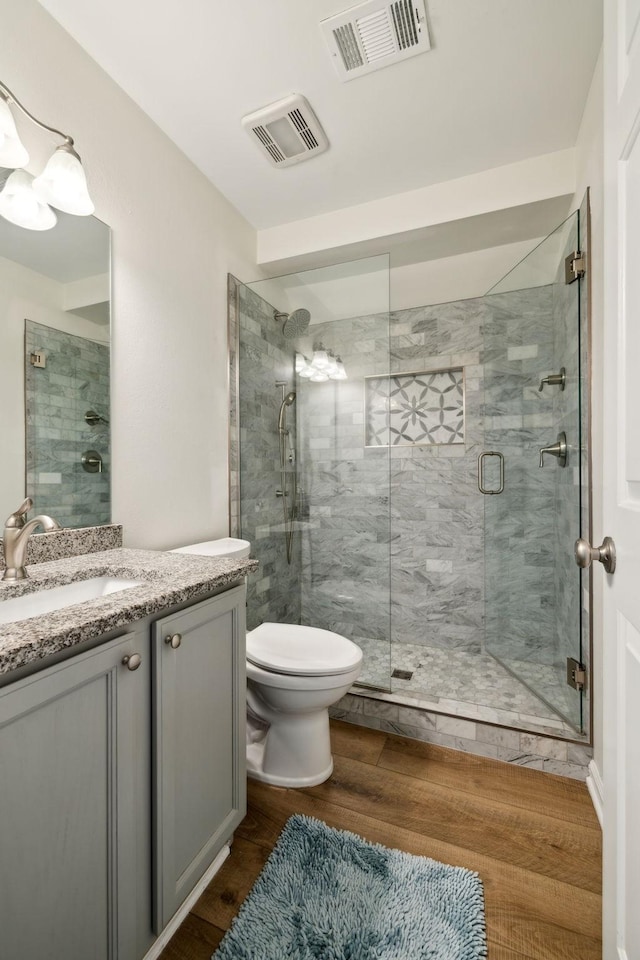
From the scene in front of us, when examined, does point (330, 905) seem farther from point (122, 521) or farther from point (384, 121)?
point (384, 121)

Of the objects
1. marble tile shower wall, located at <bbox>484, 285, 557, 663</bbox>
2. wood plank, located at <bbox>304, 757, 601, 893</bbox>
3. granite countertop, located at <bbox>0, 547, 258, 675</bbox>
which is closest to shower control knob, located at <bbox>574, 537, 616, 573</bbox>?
granite countertop, located at <bbox>0, 547, 258, 675</bbox>

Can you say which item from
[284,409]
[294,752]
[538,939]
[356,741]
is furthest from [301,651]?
[284,409]

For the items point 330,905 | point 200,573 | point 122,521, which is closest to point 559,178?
point 200,573

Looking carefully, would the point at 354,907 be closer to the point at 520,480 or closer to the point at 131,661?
the point at 131,661

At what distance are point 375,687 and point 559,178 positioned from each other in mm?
2461

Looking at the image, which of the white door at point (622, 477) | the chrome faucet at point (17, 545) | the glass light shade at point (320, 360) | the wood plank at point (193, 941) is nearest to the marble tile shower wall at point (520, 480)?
the glass light shade at point (320, 360)

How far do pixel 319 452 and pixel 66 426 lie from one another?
1.20m

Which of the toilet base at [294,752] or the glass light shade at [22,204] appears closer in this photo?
the glass light shade at [22,204]

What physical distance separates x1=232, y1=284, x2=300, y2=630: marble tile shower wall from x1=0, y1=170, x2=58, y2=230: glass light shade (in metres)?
1.12

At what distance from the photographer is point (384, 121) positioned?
68.7 inches

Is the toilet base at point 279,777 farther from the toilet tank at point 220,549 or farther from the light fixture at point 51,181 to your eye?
the light fixture at point 51,181

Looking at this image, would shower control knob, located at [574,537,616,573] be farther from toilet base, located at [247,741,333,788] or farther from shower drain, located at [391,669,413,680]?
shower drain, located at [391,669,413,680]

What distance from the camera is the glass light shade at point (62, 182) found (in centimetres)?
120

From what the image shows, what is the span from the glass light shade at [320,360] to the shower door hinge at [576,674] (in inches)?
68.5
